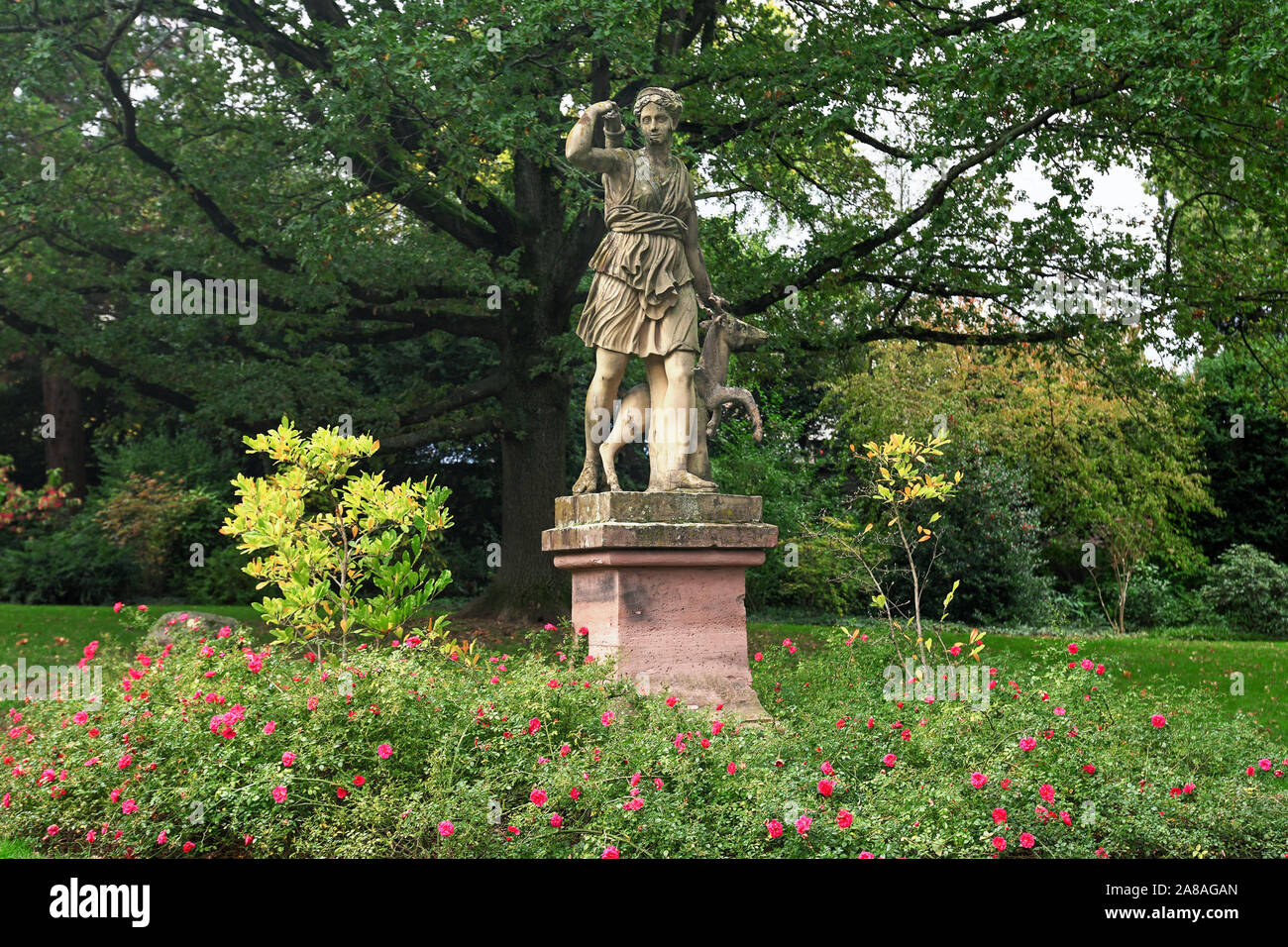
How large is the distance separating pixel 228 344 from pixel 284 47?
381 centimetres

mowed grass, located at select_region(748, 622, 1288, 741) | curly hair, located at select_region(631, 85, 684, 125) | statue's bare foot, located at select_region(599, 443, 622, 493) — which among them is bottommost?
mowed grass, located at select_region(748, 622, 1288, 741)

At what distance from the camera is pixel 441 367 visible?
18.2 metres

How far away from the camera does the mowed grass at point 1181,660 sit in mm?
8859

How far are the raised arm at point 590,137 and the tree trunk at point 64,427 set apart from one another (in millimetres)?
17103

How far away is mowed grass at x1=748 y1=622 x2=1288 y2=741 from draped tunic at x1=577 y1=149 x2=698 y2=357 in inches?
95.9

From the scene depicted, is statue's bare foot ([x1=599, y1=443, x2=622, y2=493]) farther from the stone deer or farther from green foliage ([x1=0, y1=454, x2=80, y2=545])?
green foliage ([x1=0, y1=454, x2=80, y2=545])

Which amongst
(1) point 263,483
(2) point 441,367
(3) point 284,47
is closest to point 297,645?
(1) point 263,483

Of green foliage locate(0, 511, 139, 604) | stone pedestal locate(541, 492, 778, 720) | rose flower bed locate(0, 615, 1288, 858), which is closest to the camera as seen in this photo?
rose flower bed locate(0, 615, 1288, 858)

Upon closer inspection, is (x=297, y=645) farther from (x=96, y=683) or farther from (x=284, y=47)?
(x=284, y=47)

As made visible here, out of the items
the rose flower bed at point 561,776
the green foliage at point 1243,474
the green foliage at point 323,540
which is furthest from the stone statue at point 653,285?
the green foliage at point 1243,474

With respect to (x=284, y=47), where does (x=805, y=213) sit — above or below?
below

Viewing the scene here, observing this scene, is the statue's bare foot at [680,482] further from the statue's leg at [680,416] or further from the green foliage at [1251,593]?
the green foliage at [1251,593]

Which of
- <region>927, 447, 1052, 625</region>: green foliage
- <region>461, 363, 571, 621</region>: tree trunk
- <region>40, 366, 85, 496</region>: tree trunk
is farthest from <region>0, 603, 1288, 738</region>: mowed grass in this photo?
<region>40, 366, 85, 496</region>: tree trunk

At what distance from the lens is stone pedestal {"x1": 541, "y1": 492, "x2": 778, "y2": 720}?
5570mm
